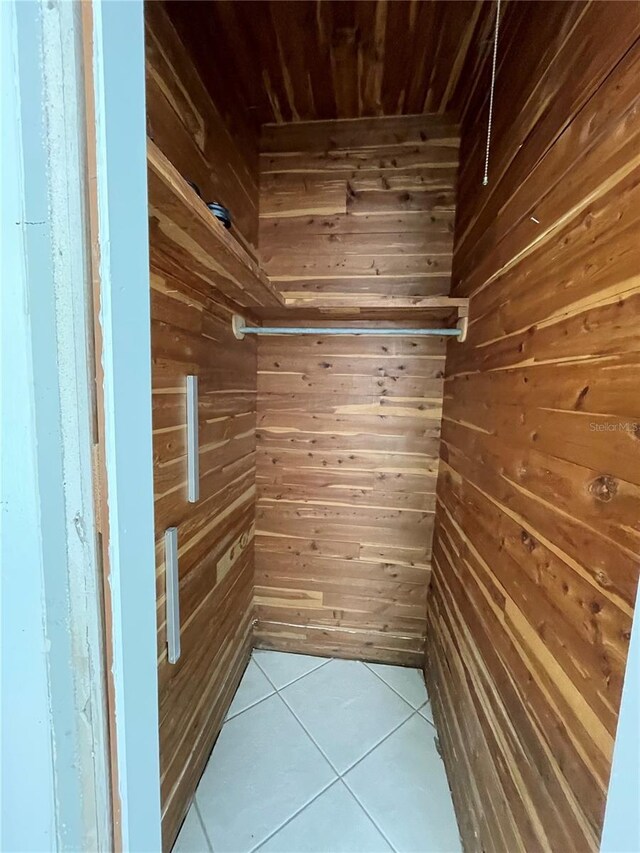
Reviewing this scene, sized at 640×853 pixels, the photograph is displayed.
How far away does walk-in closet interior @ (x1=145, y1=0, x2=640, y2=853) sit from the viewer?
0.66 meters

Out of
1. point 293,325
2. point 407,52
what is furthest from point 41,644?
point 407,52

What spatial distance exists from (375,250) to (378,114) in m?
0.60

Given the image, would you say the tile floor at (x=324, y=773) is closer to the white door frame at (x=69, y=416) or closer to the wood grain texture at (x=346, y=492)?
the wood grain texture at (x=346, y=492)

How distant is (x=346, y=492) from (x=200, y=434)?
3.02 ft

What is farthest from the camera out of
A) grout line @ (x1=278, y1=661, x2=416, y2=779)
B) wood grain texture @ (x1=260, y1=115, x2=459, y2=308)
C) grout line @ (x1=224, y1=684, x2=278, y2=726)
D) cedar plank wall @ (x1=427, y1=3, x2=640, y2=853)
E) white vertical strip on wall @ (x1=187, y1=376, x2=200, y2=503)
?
wood grain texture @ (x1=260, y1=115, x2=459, y2=308)

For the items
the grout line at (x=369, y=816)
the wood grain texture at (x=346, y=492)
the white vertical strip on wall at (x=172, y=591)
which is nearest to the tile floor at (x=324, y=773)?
the grout line at (x=369, y=816)

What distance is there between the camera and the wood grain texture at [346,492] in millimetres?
1865

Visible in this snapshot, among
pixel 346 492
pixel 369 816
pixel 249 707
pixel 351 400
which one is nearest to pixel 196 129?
pixel 351 400

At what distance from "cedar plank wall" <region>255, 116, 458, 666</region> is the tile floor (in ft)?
0.86

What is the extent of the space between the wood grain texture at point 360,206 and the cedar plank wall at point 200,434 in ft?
0.58

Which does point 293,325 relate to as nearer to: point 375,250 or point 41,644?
point 375,250

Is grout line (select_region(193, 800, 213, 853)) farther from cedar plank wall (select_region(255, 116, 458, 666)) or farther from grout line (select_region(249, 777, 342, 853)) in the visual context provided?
cedar plank wall (select_region(255, 116, 458, 666))

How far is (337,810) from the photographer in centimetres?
130

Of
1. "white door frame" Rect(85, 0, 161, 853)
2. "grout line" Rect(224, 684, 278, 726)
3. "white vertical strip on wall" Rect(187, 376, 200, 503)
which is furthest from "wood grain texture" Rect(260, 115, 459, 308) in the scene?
"grout line" Rect(224, 684, 278, 726)
